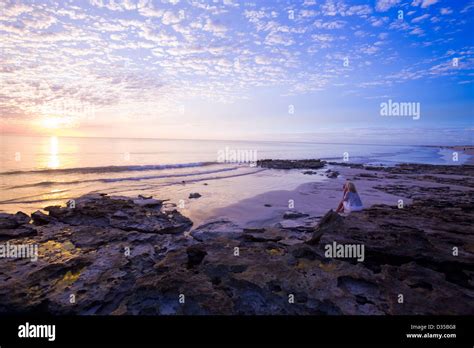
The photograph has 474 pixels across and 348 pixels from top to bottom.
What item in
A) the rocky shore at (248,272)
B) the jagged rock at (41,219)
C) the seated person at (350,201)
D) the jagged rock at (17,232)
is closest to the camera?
the rocky shore at (248,272)

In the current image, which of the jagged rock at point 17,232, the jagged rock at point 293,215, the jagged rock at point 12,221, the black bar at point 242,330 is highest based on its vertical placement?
the jagged rock at point 12,221

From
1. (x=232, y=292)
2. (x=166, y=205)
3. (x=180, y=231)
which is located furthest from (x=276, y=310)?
(x=166, y=205)

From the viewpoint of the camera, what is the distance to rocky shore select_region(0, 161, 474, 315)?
3.90 m

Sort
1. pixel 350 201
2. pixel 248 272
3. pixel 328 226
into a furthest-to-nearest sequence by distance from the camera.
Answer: pixel 350 201 < pixel 328 226 < pixel 248 272

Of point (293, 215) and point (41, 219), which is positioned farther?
point (293, 215)

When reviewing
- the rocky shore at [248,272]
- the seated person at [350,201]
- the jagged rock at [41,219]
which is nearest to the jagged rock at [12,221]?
the rocky shore at [248,272]

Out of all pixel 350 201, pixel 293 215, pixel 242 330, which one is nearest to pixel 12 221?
pixel 242 330

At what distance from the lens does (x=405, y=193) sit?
1440cm

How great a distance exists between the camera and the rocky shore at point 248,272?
390cm

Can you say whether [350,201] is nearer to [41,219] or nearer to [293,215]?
[293,215]

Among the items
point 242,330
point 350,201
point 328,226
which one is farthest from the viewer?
point 350,201

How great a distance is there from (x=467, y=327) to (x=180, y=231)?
24.2 feet

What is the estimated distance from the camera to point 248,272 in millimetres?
4621

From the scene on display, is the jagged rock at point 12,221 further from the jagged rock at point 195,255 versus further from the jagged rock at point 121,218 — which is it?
the jagged rock at point 195,255
